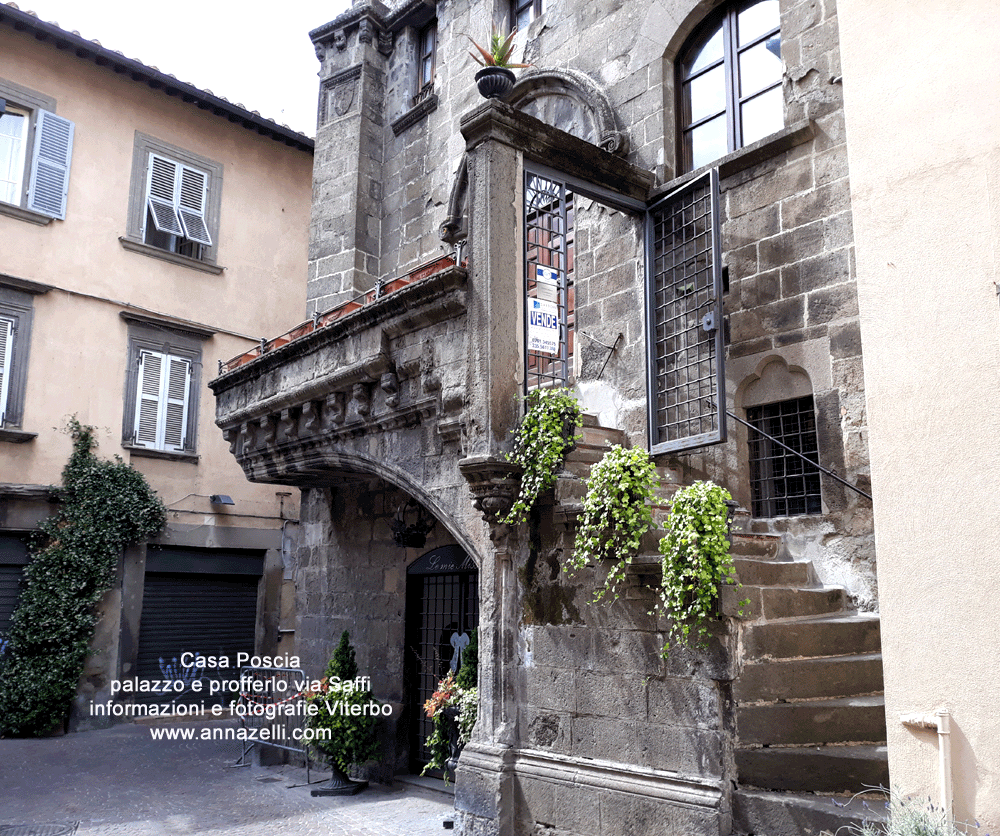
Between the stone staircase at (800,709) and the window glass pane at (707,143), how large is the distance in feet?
12.5

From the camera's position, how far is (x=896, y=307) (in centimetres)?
450

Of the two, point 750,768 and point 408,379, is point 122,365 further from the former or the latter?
point 750,768

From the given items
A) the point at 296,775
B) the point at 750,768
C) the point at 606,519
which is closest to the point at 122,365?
the point at 296,775

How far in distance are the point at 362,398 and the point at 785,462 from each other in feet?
11.8

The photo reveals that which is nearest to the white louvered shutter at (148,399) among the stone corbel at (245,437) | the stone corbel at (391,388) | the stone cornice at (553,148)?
the stone corbel at (245,437)

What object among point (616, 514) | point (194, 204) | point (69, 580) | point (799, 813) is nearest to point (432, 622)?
point (616, 514)

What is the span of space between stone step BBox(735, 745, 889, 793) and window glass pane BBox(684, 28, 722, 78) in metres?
5.89

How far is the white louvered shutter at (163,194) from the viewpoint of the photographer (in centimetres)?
1516

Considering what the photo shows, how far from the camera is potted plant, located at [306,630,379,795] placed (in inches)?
341

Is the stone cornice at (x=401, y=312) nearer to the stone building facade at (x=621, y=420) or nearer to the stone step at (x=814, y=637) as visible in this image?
the stone building facade at (x=621, y=420)

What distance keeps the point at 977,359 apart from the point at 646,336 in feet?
10.7

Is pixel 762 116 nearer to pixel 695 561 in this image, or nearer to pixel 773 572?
pixel 773 572

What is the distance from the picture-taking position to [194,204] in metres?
15.7

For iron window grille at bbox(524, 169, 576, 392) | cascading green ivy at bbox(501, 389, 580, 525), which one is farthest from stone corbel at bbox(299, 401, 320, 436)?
cascading green ivy at bbox(501, 389, 580, 525)
